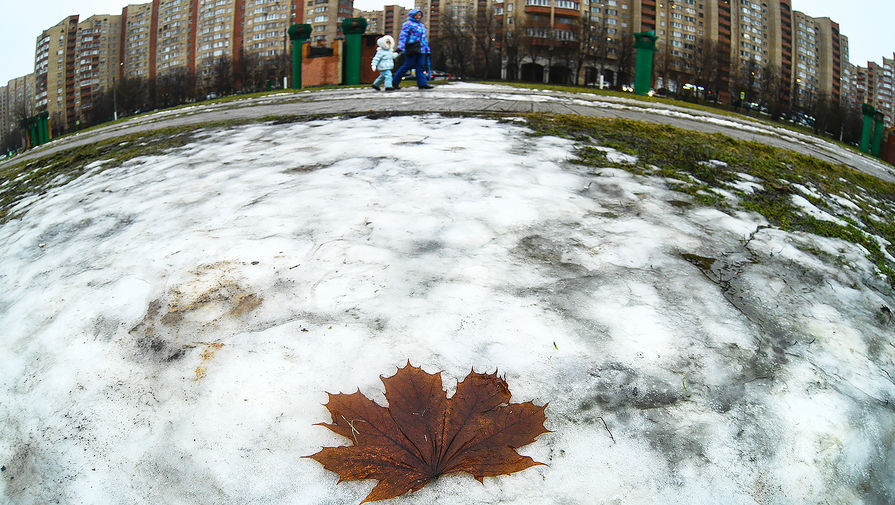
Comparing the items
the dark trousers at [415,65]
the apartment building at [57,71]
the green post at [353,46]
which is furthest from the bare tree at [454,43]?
the dark trousers at [415,65]

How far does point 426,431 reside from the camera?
0.90 m

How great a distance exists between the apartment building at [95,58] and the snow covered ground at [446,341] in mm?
25719

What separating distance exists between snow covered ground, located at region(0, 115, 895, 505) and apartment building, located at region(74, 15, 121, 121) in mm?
25719

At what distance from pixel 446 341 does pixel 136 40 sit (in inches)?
1370

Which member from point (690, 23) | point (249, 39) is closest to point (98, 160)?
point (249, 39)

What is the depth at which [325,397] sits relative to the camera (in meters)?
1.01

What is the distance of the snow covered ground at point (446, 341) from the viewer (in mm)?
886

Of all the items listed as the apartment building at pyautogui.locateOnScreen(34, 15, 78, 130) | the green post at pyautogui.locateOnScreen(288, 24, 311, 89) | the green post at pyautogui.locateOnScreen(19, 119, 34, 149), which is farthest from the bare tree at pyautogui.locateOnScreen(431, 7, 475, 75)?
the green post at pyautogui.locateOnScreen(19, 119, 34, 149)

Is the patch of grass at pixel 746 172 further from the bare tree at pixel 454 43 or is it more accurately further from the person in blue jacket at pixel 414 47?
the bare tree at pixel 454 43

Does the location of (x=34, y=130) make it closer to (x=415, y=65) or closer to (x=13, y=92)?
(x=415, y=65)

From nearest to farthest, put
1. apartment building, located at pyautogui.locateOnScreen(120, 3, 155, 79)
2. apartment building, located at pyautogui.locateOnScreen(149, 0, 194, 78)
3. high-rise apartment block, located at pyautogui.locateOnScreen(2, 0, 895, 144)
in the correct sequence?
apartment building, located at pyautogui.locateOnScreen(149, 0, 194, 78), high-rise apartment block, located at pyautogui.locateOnScreen(2, 0, 895, 144), apartment building, located at pyautogui.locateOnScreen(120, 3, 155, 79)

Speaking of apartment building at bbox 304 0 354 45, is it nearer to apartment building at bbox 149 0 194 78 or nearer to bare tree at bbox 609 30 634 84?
apartment building at bbox 149 0 194 78

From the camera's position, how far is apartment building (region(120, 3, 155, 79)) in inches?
989

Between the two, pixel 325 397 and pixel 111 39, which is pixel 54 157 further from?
pixel 111 39
